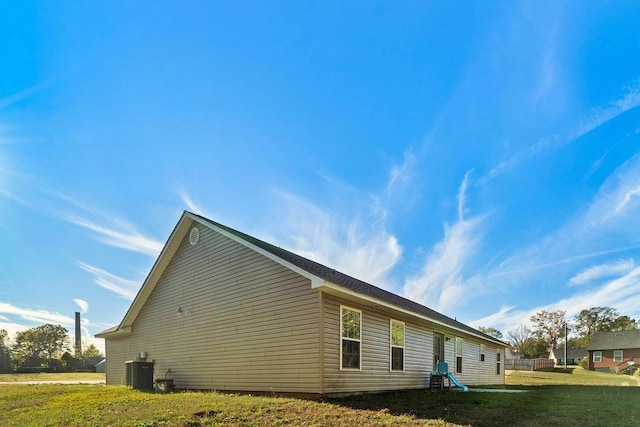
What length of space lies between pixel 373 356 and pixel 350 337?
1.33 m

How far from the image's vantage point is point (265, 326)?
1122 centimetres

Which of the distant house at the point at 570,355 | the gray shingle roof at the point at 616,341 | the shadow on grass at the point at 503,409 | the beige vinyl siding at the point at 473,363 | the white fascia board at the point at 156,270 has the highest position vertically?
the white fascia board at the point at 156,270

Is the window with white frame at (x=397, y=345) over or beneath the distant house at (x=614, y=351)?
over

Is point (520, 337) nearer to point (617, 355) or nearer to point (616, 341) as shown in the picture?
point (616, 341)

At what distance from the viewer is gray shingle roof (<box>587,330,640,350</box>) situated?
46344mm

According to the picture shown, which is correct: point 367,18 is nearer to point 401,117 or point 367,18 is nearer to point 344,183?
point 401,117

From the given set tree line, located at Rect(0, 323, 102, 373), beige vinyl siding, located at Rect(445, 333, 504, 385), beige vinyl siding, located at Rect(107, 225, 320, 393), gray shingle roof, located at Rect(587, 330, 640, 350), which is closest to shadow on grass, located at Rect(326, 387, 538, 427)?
beige vinyl siding, located at Rect(107, 225, 320, 393)

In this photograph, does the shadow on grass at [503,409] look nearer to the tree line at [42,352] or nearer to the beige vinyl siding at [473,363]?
the beige vinyl siding at [473,363]

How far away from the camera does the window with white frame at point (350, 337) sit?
417 inches

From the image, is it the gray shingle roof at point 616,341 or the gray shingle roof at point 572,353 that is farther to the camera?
the gray shingle roof at point 572,353

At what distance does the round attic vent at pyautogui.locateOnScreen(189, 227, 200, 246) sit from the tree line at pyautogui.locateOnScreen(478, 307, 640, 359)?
195ft

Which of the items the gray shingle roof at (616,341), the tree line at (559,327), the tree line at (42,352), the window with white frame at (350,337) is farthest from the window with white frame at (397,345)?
the tree line at (559,327)

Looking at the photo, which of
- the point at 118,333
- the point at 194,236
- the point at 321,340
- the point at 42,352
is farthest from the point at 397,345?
the point at 42,352

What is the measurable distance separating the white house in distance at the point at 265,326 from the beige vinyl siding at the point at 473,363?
15 centimetres
